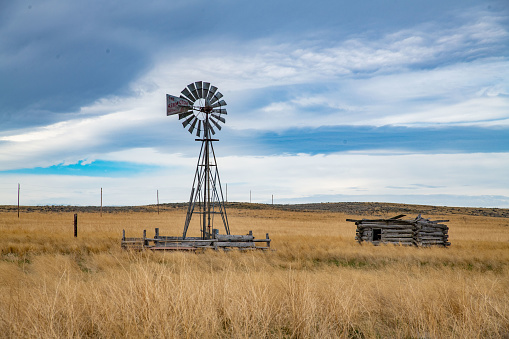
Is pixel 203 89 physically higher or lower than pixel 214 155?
higher

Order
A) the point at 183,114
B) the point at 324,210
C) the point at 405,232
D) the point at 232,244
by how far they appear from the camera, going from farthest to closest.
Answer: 1. the point at 324,210
2. the point at 405,232
3. the point at 183,114
4. the point at 232,244

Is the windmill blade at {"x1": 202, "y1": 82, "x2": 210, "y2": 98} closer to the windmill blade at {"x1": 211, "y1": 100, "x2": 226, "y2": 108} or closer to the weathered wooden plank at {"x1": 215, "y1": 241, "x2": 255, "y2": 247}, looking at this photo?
the windmill blade at {"x1": 211, "y1": 100, "x2": 226, "y2": 108}

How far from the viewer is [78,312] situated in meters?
5.39

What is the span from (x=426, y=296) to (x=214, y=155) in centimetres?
1287

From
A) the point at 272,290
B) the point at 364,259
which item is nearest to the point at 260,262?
the point at 364,259

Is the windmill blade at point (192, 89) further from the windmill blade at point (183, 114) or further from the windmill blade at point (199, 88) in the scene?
the windmill blade at point (183, 114)

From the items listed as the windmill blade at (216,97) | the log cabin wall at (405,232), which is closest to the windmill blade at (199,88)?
the windmill blade at (216,97)

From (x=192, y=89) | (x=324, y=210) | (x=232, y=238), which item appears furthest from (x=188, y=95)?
(x=324, y=210)

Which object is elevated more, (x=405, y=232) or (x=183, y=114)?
(x=183, y=114)

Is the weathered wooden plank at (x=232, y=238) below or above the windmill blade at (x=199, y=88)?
below

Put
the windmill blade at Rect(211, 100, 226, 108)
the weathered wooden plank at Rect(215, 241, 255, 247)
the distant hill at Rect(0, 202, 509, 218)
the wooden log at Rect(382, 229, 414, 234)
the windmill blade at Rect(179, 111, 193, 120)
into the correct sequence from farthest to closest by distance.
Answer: the distant hill at Rect(0, 202, 509, 218) → the wooden log at Rect(382, 229, 414, 234) → the windmill blade at Rect(211, 100, 226, 108) → the windmill blade at Rect(179, 111, 193, 120) → the weathered wooden plank at Rect(215, 241, 255, 247)

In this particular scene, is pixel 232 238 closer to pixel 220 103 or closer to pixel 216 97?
pixel 220 103

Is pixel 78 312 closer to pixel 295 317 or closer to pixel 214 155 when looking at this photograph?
pixel 295 317

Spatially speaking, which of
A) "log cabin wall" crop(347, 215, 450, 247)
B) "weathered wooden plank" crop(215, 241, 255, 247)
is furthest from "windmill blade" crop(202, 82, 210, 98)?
"log cabin wall" crop(347, 215, 450, 247)
